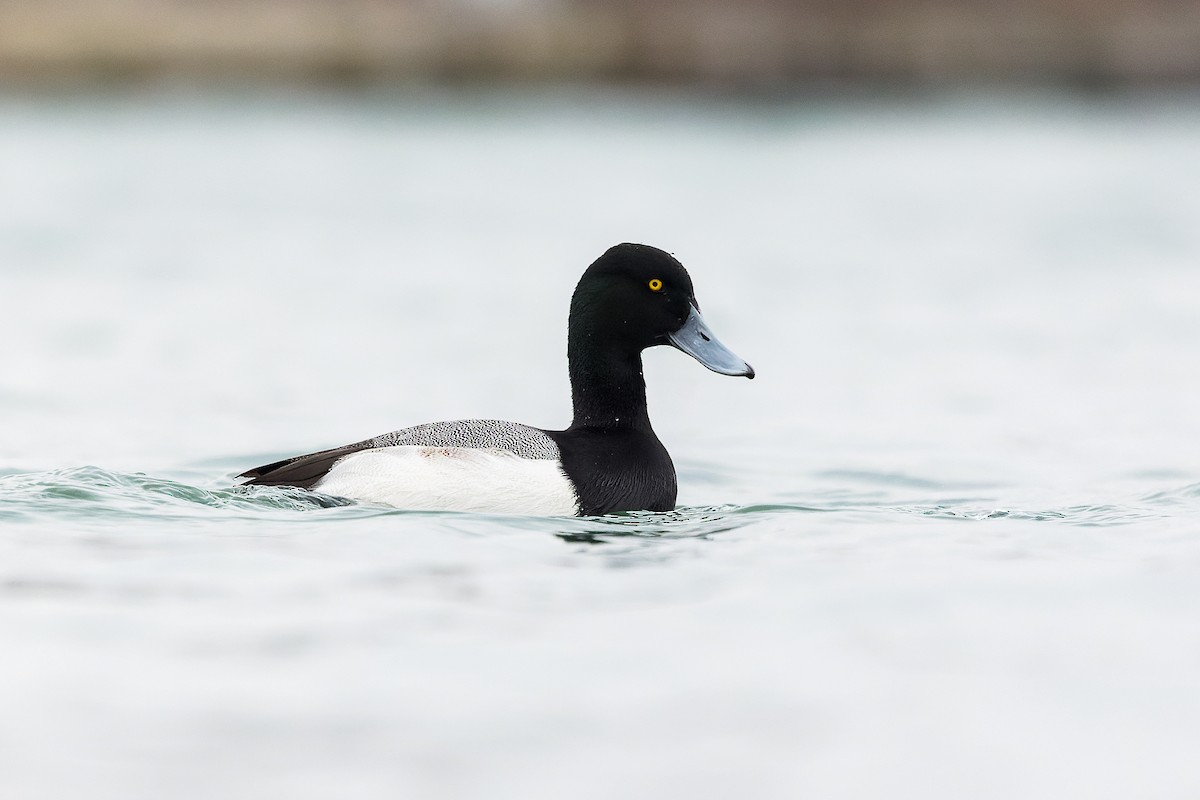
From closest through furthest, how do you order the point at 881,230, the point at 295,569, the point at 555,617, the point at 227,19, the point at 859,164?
the point at 555,617, the point at 295,569, the point at 881,230, the point at 859,164, the point at 227,19

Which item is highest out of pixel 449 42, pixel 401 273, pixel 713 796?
pixel 449 42

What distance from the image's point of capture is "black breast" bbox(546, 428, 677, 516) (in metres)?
7.38

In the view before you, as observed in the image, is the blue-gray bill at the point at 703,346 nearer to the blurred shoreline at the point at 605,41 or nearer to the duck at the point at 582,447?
→ the duck at the point at 582,447

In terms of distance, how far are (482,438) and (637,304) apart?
39.1 inches

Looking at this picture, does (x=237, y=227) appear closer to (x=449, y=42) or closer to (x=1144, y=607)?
(x=1144, y=607)

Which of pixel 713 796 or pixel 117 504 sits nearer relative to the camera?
pixel 713 796

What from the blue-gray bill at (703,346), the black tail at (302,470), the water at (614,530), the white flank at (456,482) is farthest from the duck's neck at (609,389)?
the black tail at (302,470)

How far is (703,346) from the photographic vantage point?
7.98 metres

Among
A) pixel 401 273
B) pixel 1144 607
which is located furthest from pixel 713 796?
pixel 401 273

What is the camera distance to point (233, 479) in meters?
8.27

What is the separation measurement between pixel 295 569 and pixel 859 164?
3001 cm

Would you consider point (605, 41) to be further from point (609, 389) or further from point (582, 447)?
point (582, 447)

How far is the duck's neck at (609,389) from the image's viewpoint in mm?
7895

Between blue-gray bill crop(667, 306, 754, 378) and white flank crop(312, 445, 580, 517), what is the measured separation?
1.00 metres
